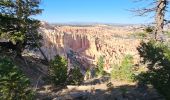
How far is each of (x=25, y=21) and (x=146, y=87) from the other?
17622 mm

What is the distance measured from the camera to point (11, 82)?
12664 millimetres

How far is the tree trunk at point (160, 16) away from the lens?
23.7 metres

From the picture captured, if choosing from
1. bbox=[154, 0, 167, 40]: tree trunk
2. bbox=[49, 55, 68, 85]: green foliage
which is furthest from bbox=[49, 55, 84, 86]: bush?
bbox=[154, 0, 167, 40]: tree trunk

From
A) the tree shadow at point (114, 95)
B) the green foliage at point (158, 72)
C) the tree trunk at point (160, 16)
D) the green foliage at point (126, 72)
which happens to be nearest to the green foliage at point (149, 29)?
the tree trunk at point (160, 16)

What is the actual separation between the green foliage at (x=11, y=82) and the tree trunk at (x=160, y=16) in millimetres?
13228

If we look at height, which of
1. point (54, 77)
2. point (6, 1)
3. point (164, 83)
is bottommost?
point (54, 77)

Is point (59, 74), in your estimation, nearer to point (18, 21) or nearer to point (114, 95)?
point (114, 95)

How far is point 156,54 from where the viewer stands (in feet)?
49.6

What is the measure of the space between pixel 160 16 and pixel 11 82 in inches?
549

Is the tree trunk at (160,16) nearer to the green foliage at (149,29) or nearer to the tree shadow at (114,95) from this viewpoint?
the green foliage at (149,29)

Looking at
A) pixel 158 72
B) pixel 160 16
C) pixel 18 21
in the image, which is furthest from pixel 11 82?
pixel 18 21

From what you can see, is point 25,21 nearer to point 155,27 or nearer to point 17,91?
point 155,27

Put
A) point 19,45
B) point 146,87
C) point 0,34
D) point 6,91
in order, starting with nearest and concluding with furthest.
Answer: point 6,91 < point 146,87 < point 0,34 < point 19,45

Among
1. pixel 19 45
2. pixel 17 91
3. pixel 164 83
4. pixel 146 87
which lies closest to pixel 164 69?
pixel 164 83
